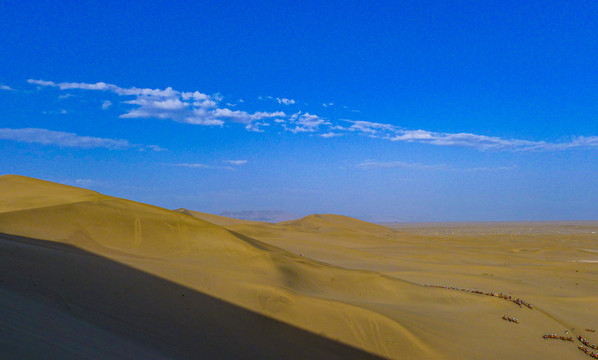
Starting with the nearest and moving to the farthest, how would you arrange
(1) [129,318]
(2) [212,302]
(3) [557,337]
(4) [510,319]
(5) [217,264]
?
1. (1) [129,318]
2. (2) [212,302]
3. (3) [557,337]
4. (4) [510,319]
5. (5) [217,264]

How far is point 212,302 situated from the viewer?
6691 millimetres

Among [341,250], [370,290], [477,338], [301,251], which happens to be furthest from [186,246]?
[341,250]

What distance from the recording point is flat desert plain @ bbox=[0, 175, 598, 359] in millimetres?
5066

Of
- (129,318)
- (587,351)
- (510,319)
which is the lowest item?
(587,351)

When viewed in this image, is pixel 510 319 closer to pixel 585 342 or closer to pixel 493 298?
pixel 585 342

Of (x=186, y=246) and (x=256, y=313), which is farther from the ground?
(x=186, y=246)

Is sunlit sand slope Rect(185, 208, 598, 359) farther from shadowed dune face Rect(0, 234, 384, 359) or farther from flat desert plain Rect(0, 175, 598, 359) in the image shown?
shadowed dune face Rect(0, 234, 384, 359)

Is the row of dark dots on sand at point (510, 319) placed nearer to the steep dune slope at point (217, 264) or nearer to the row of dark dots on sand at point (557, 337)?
the row of dark dots on sand at point (557, 337)

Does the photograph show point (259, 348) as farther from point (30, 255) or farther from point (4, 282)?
point (30, 255)

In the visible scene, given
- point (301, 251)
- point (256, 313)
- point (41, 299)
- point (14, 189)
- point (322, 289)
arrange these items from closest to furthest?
1. point (41, 299)
2. point (256, 313)
3. point (322, 289)
4. point (14, 189)
5. point (301, 251)

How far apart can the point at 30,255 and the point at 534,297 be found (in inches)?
466

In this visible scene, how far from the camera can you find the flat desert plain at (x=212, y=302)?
5066 mm

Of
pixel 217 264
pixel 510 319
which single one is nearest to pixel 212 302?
pixel 217 264

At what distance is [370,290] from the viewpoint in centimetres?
948
